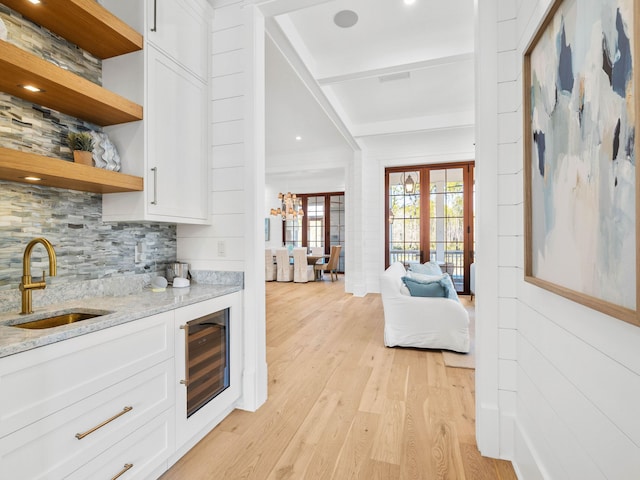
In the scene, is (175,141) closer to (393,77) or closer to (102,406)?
(102,406)

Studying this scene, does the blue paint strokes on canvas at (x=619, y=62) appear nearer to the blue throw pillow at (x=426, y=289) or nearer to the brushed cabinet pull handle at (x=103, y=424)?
the brushed cabinet pull handle at (x=103, y=424)

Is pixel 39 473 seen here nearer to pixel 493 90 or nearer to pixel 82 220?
pixel 82 220

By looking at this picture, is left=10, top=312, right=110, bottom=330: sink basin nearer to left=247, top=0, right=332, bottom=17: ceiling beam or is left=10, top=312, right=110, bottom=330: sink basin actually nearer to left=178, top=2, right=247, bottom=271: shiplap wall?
left=178, top=2, right=247, bottom=271: shiplap wall

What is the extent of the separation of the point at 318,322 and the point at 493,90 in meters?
3.37

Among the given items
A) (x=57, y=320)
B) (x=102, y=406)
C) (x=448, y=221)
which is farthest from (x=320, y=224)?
(x=102, y=406)

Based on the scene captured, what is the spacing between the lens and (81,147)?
1.63 metres

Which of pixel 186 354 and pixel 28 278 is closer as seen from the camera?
pixel 28 278

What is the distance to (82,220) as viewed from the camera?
1.77 metres

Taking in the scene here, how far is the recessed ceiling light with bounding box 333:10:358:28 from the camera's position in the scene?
112 inches

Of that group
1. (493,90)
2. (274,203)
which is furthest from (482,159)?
(274,203)

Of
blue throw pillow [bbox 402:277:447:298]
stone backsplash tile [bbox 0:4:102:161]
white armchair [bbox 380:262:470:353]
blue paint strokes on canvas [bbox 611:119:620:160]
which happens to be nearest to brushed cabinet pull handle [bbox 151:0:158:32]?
stone backsplash tile [bbox 0:4:102:161]

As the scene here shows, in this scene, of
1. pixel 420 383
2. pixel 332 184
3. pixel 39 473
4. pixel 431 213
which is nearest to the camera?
pixel 39 473

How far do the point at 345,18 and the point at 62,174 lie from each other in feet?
8.72

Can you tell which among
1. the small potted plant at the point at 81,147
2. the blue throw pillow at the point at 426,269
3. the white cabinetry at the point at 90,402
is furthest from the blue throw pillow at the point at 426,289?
the small potted plant at the point at 81,147
